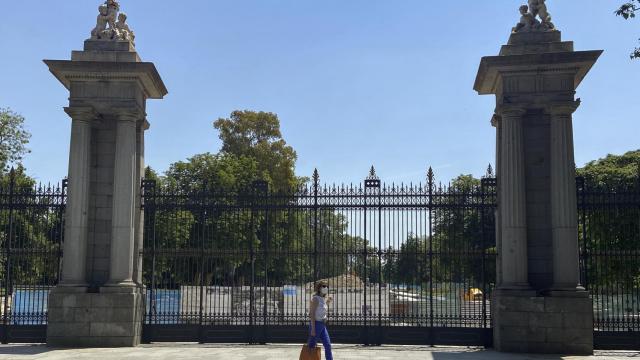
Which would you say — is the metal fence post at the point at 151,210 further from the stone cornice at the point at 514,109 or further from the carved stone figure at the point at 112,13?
the stone cornice at the point at 514,109

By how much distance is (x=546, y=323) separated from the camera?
1332 centimetres

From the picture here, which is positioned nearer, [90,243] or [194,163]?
[90,243]

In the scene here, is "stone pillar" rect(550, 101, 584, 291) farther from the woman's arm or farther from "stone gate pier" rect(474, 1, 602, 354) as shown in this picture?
the woman's arm

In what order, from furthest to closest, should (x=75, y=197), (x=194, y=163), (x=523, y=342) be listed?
(x=194, y=163), (x=75, y=197), (x=523, y=342)

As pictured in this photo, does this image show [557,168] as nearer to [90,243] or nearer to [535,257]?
[535,257]

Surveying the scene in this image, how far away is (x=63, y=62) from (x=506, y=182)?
1018 centimetres

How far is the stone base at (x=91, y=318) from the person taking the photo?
14.1 metres

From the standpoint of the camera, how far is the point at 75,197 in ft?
47.6

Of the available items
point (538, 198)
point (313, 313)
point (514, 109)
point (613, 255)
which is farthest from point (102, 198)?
point (613, 255)

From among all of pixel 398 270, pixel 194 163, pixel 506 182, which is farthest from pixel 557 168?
pixel 194 163

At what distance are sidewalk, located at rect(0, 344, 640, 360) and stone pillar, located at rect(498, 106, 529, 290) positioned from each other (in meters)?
1.73

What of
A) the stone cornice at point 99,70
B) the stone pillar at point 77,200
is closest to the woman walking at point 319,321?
the stone pillar at point 77,200

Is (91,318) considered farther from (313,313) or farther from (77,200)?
(313,313)

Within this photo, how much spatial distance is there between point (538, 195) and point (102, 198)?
9.76 meters
